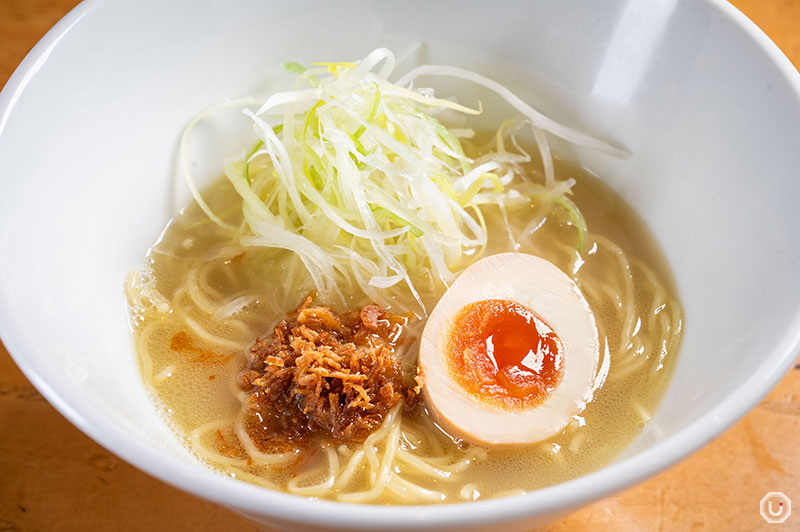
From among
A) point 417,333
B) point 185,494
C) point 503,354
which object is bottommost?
point 185,494

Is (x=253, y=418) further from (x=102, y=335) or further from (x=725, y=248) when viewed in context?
(x=725, y=248)

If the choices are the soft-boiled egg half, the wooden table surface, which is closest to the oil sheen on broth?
the soft-boiled egg half

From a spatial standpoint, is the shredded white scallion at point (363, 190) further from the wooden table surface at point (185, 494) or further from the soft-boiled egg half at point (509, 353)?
the wooden table surface at point (185, 494)

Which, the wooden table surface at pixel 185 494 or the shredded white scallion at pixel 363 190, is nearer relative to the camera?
the wooden table surface at pixel 185 494

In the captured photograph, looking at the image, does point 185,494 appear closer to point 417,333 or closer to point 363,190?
point 417,333

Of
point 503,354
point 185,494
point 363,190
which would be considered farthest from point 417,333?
point 185,494

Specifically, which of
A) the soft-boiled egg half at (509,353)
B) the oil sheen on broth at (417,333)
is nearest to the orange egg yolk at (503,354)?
the soft-boiled egg half at (509,353)

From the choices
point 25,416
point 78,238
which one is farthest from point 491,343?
point 25,416

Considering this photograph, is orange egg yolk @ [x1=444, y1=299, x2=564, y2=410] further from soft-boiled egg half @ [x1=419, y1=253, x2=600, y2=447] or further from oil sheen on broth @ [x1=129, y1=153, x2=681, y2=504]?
oil sheen on broth @ [x1=129, y1=153, x2=681, y2=504]
